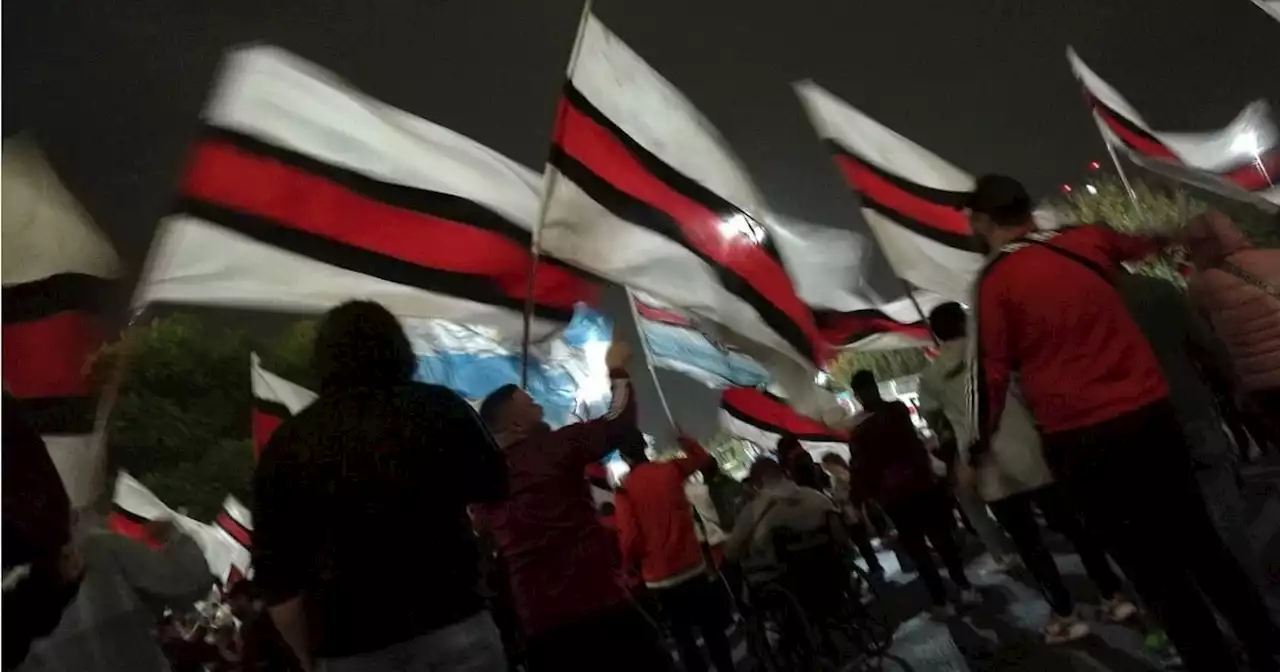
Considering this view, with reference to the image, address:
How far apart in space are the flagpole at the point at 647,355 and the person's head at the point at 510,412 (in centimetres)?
15

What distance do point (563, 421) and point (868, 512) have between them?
1.41 ft

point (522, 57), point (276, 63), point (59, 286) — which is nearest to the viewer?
point (59, 286)

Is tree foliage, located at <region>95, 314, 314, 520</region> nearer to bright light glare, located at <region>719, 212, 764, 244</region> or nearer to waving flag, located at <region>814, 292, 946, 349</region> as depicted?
bright light glare, located at <region>719, 212, 764, 244</region>

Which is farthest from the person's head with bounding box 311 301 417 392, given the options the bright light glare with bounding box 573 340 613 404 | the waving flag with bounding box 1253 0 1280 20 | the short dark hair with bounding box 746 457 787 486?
the waving flag with bounding box 1253 0 1280 20

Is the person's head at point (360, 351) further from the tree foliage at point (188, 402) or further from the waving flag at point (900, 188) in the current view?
the waving flag at point (900, 188)

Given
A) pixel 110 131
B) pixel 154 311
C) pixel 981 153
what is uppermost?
pixel 110 131

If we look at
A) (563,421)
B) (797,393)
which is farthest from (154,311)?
(797,393)

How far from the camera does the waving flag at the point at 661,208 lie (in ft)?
4.43

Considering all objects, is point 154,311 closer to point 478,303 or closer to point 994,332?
point 478,303

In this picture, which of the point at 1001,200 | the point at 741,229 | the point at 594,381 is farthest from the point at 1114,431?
the point at 594,381

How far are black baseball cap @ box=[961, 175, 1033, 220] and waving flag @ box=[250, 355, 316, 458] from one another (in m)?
0.92

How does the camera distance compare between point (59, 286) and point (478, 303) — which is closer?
point (59, 286)

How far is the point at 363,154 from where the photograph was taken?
1.32 metres

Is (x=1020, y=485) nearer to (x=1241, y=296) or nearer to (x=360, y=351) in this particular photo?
(x=1241, y=296)
